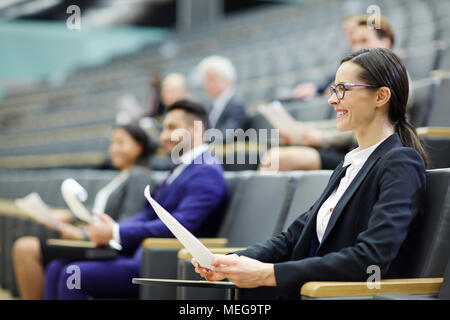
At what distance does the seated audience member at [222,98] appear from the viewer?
48.8 inches

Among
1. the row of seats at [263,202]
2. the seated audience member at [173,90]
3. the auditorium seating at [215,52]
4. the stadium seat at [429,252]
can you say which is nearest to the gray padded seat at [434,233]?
the stadium seat at [429,252]

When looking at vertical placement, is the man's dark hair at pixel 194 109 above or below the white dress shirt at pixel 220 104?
below

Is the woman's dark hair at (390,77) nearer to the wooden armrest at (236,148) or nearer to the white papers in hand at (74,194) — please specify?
the white papers in hand at (74,194)

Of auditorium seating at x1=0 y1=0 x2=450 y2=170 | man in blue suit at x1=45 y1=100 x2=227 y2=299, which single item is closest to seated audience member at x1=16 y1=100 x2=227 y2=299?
man in blue suit at x1=45 y1=100 x2=227 y2=299

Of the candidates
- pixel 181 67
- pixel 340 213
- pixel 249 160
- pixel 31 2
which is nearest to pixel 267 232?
pixel 340 213

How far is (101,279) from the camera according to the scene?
0.74 m

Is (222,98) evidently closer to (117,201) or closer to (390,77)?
(117,201)

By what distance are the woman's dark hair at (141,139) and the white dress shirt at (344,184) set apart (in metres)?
0.51

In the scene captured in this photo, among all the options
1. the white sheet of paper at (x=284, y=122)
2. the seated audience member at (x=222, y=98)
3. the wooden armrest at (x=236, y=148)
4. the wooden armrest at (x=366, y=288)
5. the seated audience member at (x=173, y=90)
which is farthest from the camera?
the seated audience member at (x=173, y=90)

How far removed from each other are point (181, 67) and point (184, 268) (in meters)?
2.24

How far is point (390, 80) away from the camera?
17.2 inches

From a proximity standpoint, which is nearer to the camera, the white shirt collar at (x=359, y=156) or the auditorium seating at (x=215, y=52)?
the white shirt collar at (x=359, y=156)

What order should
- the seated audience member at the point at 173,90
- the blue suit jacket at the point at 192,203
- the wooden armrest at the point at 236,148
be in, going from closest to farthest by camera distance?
the blue suit jacket at the point at 192,203 < the wooden armrest at the point at 236,148 < the seated audience member at the point at 173,90

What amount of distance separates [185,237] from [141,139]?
54 cm
